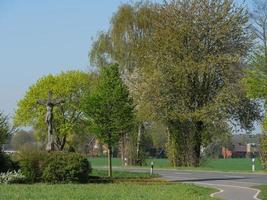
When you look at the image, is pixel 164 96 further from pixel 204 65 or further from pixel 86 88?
pixel 86 88

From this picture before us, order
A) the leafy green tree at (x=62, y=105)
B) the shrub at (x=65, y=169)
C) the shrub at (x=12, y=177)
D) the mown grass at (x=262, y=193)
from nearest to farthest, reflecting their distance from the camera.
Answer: the mown grass at (x=262, y=193) < the shrub at (x=12, y=177) < the shrub at (x=65, y=169) < the leafy green tree at (x=62, y=105)

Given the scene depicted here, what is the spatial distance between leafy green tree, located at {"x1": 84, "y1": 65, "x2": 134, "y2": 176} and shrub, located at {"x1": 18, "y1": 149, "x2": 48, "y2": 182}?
595cm

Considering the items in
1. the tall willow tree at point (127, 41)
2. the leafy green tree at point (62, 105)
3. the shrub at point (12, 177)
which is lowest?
the shrub at point (12, 177)

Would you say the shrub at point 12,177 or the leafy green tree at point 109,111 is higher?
the leafy green tree at point 109,111

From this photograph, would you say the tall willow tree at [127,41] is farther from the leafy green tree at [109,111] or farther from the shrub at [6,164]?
the shrub at [6,164]

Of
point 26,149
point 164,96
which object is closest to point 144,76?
point 164,96

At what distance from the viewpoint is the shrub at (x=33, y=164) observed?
28906 millimetres

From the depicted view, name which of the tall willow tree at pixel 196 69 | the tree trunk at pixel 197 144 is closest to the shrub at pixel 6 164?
the tall willow tree at pixel 196 69

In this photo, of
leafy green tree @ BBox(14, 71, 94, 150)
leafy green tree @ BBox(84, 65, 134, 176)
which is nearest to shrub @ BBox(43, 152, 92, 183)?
leafy green tree @ BBox(84, 65, 134, 176)

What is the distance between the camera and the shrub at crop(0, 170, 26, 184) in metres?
27.7

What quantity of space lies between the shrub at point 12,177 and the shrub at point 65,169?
1.09m

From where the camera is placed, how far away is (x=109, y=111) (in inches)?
1375

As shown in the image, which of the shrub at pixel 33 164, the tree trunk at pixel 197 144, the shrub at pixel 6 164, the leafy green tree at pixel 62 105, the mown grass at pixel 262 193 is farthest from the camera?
the leafy green tree at pixel 62 105

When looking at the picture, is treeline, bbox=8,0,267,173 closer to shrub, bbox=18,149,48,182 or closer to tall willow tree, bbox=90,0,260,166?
tall willow tree, bbox=90,0,260,166
